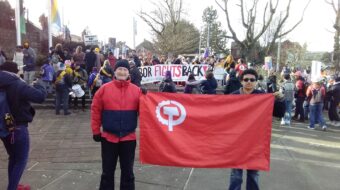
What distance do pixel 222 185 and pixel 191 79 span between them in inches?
328

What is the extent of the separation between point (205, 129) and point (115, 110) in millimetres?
1200

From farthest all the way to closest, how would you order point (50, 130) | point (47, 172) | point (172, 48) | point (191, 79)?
point (172, 48)
point (191, 79)
point (50, 130)
point (47, 172)

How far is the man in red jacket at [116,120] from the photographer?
4598 millimetres

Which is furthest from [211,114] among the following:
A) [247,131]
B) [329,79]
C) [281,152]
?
[329,79]

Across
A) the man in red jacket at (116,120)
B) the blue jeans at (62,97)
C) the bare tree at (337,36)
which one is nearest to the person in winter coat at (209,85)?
the blue jeans at (62,97)

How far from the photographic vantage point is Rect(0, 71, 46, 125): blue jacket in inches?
188

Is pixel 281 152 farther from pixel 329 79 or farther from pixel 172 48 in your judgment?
pixel 172 48

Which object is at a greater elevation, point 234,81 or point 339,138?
point 234,81

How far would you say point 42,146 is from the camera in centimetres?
812

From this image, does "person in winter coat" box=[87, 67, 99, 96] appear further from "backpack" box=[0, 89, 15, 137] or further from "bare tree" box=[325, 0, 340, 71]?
"bare tree" box=[325, 0, 340, 71]

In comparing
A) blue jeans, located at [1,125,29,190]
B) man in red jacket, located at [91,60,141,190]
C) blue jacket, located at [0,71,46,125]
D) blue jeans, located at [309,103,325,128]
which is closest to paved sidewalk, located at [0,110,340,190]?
blue jeans, located at [1,125,29,190]

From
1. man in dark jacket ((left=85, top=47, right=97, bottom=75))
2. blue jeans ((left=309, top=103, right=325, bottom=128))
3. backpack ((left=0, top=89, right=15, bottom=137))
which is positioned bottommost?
blue jeans ((left=309, top=103, right=325, bottom=128))

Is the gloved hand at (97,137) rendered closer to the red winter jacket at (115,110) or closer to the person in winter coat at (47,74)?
the red winter jacket at (115,110)

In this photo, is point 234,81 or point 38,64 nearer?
point 234,81
